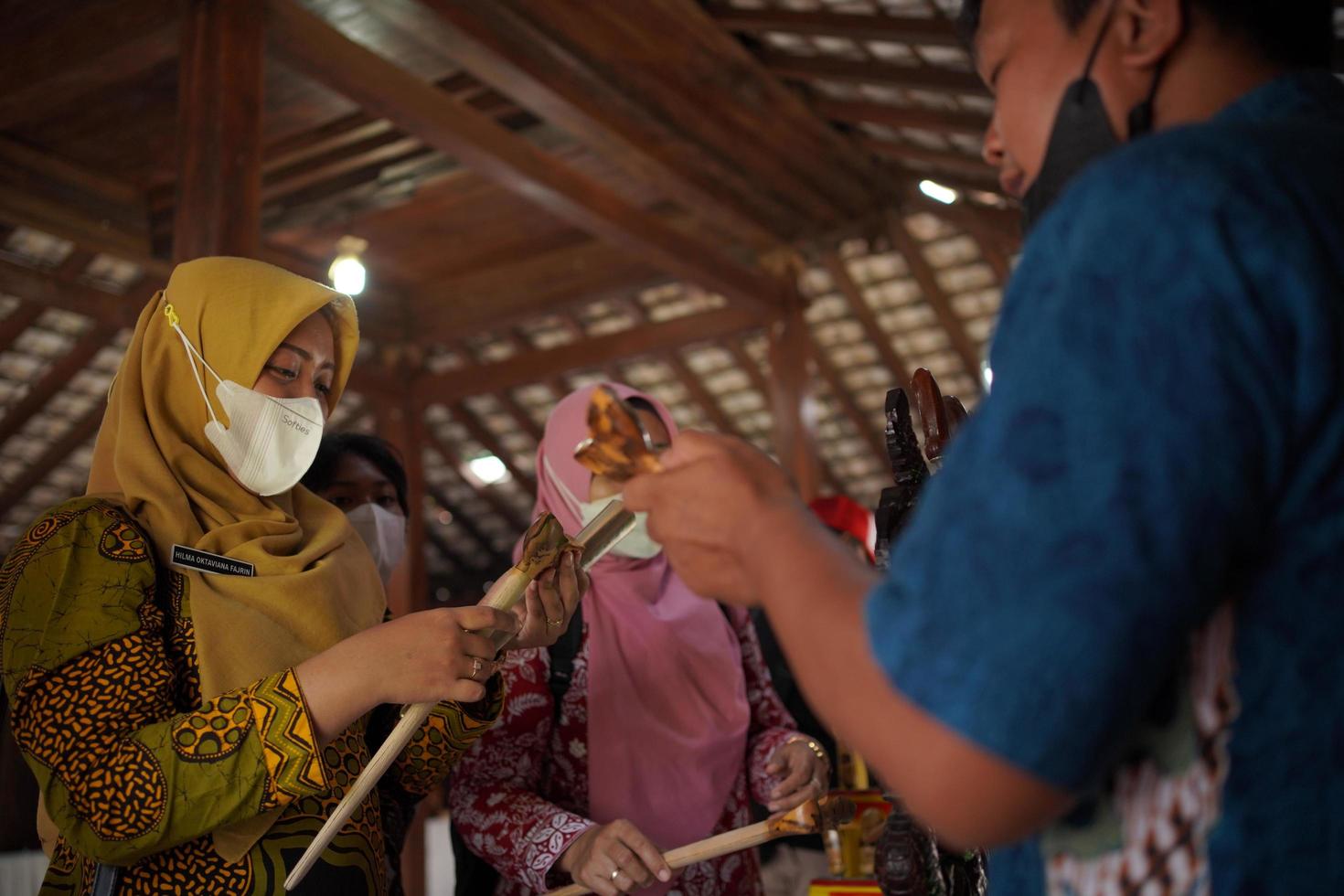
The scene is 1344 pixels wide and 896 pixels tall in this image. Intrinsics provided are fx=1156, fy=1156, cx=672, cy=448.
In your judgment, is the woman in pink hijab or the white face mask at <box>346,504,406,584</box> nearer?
the woman in pink hijab

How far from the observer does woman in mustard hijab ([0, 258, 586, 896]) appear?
4.53ft

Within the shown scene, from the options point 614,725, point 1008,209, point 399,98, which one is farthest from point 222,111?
point 1008,209

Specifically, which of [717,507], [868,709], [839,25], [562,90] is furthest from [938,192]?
[868,709]

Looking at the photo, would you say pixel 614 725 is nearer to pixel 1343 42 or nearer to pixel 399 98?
pixel 399 98

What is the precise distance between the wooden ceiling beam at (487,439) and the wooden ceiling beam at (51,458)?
3.33 m

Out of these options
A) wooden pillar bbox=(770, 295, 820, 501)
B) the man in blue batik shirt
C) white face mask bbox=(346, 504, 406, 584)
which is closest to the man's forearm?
the man in blue batik shirt

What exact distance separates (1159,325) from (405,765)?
1.52 m

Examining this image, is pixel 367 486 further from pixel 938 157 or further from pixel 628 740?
pixel 938 157

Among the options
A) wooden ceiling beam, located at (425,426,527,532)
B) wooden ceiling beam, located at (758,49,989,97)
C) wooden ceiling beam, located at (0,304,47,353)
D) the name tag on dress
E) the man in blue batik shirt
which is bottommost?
wooden ceiling beam, located at (425,426,527,532)

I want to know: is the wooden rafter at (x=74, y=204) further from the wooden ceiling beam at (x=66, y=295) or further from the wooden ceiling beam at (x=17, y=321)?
the wooden ceiling beam at (x=17, y=321)

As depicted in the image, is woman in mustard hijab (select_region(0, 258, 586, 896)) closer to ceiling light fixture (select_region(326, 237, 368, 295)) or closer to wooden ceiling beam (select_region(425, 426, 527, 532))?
ceiling light fixture (select_region(326, 237, 368, 295))

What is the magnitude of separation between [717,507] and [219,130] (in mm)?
3373

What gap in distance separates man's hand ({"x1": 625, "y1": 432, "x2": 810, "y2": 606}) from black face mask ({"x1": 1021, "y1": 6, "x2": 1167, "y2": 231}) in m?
0.28

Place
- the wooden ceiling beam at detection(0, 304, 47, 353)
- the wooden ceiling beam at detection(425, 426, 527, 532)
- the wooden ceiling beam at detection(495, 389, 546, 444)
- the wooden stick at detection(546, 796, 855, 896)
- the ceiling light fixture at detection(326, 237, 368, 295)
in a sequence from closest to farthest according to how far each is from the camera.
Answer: the wooden stick at detection(546, 796, 855, 896), the ceiling light fixture at detection(326, 237, 368, 295), the wooden ceiling beam at detection(0, 304, 47, 353), the wooden ceiling beam at detection(495, 389, 546, 444), the wooden ceiling beam at detection(425, 426, 527, 532)
